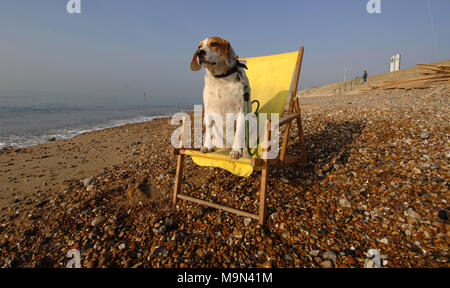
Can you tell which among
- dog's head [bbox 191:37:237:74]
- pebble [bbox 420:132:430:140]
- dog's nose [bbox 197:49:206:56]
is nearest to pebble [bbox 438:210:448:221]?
pebble [bbox 420:132:430:140]

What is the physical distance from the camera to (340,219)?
6.66 feet

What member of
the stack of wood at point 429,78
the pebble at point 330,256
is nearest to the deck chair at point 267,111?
the pebble at point 330,256

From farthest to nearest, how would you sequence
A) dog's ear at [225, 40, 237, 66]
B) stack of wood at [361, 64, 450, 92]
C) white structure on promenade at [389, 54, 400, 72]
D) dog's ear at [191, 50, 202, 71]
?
white structure on promenade at [389, 54, 400, 72] → stack of wood at [361, 64, 450, 92] → dog's ear at [191, 50, 202, 71] → dog's ear at [225, 40, 237, 66]

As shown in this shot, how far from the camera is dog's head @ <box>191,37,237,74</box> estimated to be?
7.11ft

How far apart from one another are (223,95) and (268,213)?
4.66ft

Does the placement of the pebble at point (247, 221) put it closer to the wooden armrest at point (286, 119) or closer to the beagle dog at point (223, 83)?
the beagle dog at point (223, 83)

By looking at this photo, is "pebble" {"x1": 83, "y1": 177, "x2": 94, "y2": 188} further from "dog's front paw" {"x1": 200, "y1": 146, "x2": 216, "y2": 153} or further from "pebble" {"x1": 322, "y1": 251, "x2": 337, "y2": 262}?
"pebble" {"x1": 322, "y1": 251, "x2": 337, "y2": 262}

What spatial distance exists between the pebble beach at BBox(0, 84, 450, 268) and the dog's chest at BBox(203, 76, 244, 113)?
44.8 inches

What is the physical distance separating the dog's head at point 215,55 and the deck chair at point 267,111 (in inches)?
32.7

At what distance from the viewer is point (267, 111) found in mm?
2926

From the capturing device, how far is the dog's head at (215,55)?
2166 mm
